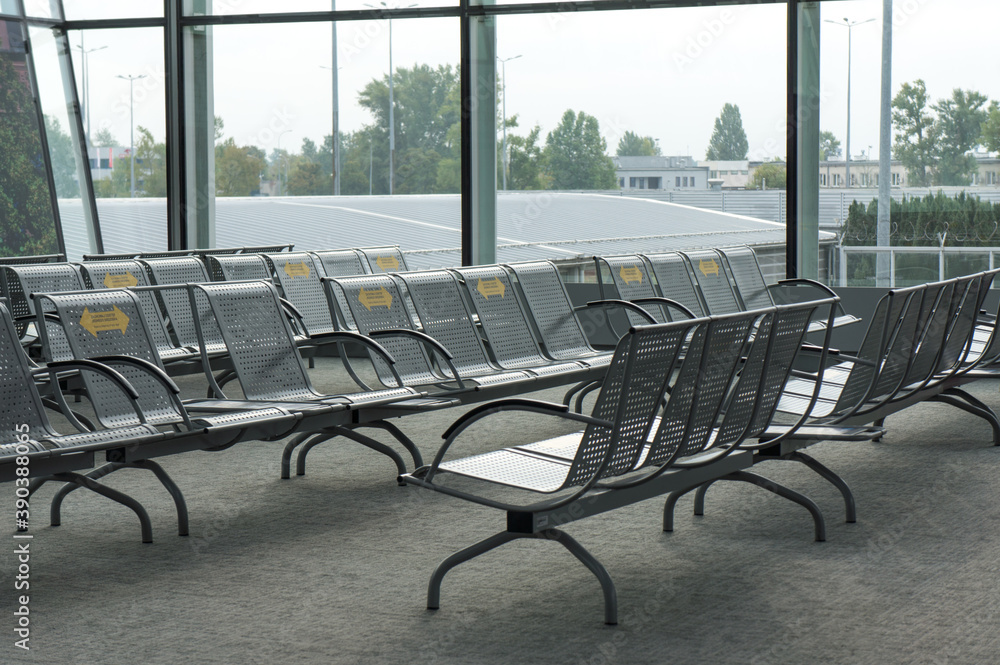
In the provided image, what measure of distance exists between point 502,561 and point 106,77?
27.5ft

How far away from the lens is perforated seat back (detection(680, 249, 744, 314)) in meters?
7.61

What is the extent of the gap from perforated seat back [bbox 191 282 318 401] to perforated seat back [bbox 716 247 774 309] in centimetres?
365

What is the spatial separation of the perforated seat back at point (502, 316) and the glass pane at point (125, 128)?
562cm

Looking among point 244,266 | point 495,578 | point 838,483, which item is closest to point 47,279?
point 244,266

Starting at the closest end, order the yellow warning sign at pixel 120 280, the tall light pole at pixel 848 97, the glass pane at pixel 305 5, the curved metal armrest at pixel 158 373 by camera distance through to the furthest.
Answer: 1. the curved metal armrest at pixel 158 373
2. the yellow warning sign at pixel 120 280
3. the tall light pole at pixel 848 97
4. the glass pane at pixel 305 5

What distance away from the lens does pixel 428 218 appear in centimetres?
995

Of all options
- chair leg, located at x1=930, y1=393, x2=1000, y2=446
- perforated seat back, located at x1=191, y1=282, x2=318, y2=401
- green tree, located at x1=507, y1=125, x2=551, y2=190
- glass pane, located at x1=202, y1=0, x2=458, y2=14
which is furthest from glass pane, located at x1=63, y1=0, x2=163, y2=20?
chair leg, located at x1=930, y1=393, x2=1000, y2=446

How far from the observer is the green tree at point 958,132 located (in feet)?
28.1

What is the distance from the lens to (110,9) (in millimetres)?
10641

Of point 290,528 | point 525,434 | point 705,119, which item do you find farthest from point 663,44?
point 290,528

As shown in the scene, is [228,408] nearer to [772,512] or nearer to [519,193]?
[772,512]

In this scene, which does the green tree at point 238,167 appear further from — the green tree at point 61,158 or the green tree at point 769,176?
the green tree at point 769,176

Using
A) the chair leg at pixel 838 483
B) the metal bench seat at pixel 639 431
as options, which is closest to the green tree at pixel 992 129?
the chair leg at pixel 838 483

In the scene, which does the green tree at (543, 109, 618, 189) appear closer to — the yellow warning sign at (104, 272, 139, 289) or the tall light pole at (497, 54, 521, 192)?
the tall light pole at (497, 54, 521, 192)
